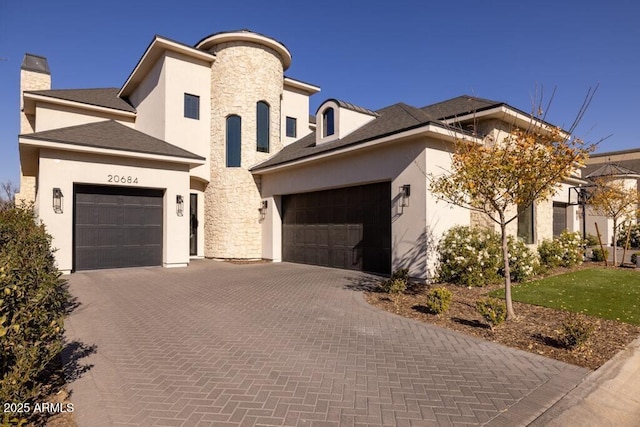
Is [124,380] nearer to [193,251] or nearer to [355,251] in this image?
[355,251]

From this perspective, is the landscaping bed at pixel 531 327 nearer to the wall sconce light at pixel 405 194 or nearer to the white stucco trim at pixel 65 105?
the wall sconce light at pixel 405 194

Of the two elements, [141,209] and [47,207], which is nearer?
[47,207]

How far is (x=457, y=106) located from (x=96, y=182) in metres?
14.8

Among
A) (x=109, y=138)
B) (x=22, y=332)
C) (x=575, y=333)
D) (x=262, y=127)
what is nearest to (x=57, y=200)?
(x=109, y=138)

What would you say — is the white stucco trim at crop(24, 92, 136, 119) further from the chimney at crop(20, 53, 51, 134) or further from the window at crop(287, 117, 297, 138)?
the window at crop(287, 117, 297, 138)

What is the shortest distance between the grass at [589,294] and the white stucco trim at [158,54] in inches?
665

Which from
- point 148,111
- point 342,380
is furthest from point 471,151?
point 148,111

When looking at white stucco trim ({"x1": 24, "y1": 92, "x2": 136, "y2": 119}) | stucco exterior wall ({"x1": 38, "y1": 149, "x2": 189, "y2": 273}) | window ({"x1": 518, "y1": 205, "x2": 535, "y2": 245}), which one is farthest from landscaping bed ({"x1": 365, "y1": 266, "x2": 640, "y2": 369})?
white stucco trim ({"x1": 24, "y1": 92, "x2": 136, "y2": 119})

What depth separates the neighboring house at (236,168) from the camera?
37.0 ft

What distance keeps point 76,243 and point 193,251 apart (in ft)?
19.1

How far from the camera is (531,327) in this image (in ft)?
20.7

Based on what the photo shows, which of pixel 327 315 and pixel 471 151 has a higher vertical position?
pixel 471 151

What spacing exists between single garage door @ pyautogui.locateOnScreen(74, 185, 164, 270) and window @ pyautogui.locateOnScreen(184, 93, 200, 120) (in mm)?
4870

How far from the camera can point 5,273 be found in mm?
3105
